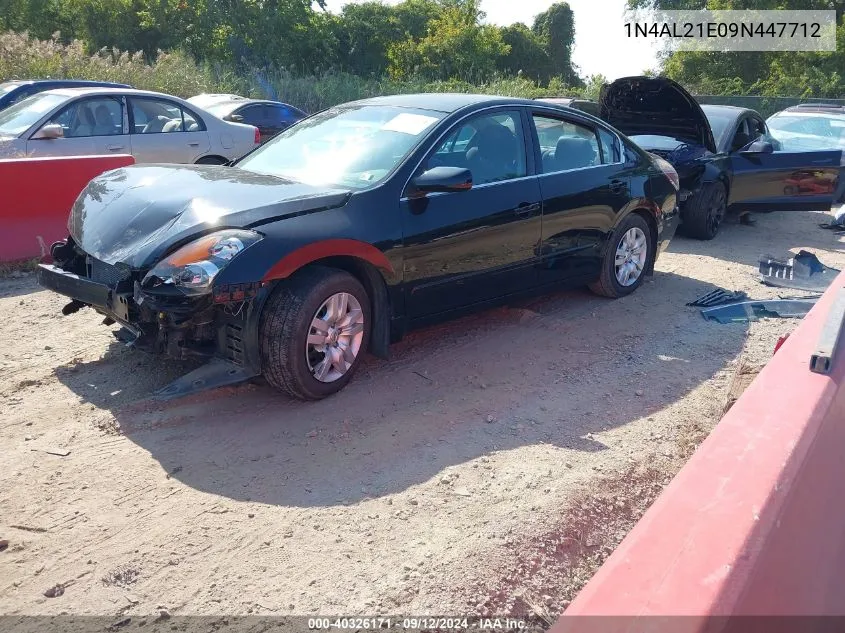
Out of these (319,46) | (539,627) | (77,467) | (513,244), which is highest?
(319,46)

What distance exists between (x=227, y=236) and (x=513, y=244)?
7.08ft

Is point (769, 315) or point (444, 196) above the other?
point (444, 196)

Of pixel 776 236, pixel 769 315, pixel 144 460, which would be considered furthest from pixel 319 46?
pixel 144 460

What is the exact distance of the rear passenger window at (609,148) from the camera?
6.35m

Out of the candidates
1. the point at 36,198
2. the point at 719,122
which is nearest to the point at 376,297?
the point at 36,198

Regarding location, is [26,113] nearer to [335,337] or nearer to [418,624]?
[335,337]

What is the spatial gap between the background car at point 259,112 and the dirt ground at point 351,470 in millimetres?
9110

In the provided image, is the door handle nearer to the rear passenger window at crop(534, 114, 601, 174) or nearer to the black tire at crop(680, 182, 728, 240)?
the rear passenger window at crop(534, 114, 601, 174)

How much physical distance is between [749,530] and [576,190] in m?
4.43

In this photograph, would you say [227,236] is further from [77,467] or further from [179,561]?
[179,561]

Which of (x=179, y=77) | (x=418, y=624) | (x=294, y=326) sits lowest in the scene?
(x=418, y=624)

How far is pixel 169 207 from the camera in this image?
13.9 ft

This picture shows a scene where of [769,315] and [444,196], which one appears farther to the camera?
[769,315]

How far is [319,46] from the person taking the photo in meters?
33.9
